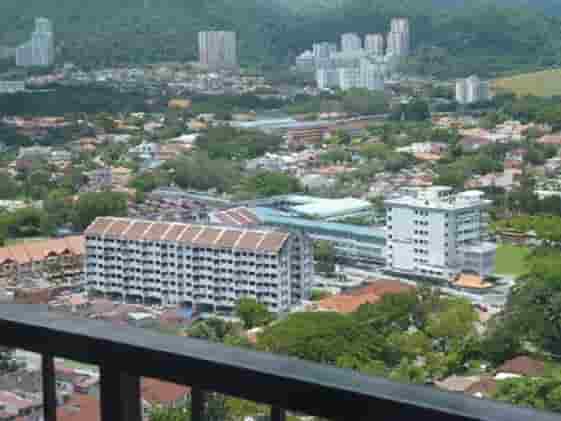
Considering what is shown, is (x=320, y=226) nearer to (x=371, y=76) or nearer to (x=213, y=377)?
(x=213, y=377)

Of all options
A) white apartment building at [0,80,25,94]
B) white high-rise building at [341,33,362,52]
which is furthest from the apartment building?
white high-rise building at [341,33,362,52]

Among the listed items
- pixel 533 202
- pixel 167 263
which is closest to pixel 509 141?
pixel 533 202

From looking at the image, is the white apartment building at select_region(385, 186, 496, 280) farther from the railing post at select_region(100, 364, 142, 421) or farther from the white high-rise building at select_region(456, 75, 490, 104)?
the white high-rise building at select_region(456, 75, 490, 104)

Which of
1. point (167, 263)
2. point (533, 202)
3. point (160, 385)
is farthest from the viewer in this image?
point (533, 202)

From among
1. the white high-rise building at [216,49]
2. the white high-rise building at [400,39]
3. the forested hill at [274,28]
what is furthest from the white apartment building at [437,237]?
the white high-rise building at [400,39]

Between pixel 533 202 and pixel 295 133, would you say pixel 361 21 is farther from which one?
pixel 533 202

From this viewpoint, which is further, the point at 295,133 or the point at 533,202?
the point at 295,133

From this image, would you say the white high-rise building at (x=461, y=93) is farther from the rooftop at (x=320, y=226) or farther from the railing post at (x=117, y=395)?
the railing post at (x=117, y=395)
